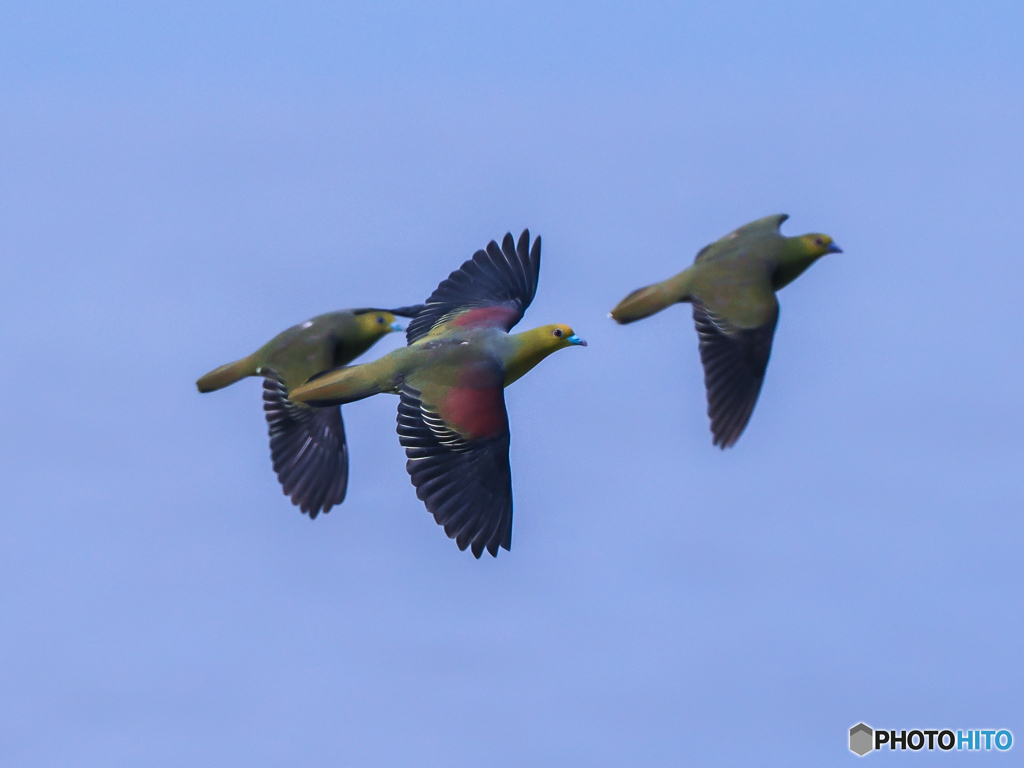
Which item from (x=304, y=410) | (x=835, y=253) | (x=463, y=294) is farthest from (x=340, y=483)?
(x=835, y=253)

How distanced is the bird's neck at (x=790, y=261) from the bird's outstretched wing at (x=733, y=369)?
35cm

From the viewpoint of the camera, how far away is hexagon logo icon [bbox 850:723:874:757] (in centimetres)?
2296

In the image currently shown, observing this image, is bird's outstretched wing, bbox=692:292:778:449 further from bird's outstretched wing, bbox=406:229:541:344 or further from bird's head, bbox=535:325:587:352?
bird's outstretched wing, bbox=406:229:541:344

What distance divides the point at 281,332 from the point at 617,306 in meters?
3.36

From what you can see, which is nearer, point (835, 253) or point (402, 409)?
point (402, 409)

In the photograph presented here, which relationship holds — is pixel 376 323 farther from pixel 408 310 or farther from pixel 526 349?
pixel 526 349

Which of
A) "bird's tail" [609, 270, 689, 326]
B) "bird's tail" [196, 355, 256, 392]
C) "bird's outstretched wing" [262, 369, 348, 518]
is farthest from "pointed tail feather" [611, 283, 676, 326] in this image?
"bird's tail" [196, 355, 256, 392]

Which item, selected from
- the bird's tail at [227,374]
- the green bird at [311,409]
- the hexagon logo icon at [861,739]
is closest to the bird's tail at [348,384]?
the green bird at [311,409]

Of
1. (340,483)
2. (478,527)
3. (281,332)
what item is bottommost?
(478,527)

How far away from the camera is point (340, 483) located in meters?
20.8

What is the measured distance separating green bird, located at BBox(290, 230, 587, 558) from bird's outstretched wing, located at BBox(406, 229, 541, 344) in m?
0.03

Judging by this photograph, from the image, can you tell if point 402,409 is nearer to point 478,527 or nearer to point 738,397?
point 478,527

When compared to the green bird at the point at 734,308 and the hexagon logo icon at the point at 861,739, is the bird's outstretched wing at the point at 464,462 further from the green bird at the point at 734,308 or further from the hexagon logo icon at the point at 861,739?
the hexagon logo icon at the point at 861,739

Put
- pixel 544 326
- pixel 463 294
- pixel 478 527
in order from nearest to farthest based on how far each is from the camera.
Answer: pixel 478 527 < pixel 544 326 < pixel 463 294
